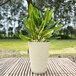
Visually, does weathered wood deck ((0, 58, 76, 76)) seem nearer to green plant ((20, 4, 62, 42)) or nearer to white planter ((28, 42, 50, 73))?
white planter ((28, 42, 50, 73))

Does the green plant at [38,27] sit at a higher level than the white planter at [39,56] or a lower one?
higher

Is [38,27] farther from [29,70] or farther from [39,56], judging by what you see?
[29,70]

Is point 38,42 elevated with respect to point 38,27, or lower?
lower

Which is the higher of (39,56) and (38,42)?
(38,42)

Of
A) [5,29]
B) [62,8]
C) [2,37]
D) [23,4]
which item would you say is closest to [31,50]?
[62,8]

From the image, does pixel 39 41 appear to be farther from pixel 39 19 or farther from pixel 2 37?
pixel 2 37

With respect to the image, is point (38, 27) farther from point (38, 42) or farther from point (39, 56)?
point (39, 56)

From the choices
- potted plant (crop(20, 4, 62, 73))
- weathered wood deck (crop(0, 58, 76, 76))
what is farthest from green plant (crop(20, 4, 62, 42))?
weathered wood deck (crop(0, 58, 76, 76))

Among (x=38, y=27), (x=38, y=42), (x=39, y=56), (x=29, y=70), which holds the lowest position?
(x=29, y=70)

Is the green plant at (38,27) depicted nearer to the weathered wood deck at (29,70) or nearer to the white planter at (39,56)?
the white planter at (39,56)

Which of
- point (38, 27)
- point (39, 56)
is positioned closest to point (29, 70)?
point (39, 56)

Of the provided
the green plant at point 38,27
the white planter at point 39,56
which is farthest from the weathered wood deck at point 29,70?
the green plant at point 38,27

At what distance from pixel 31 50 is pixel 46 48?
131 millimetres

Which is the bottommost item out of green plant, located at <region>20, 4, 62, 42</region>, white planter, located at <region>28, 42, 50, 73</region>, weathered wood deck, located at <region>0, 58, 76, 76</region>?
weathered wood deck, located at <region>0, 58, 76, 76</region>
